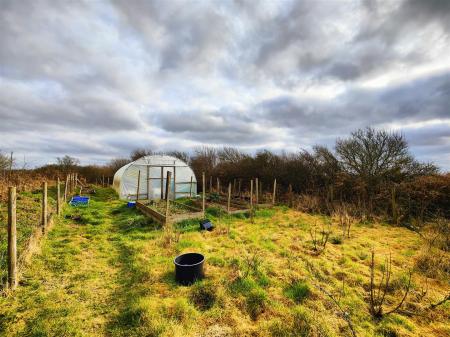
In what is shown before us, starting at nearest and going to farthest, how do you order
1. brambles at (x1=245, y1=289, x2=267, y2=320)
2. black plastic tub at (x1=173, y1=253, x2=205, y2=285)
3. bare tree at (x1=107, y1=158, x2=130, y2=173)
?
1. brambles at (x1=245, y1=289, x2=267, y2=320)
2. black plastic tub at (x1=173, y1=253, x2=205, y2=285)
3. bare tree at (x1=107, y1=158, x2=130, y2=173)

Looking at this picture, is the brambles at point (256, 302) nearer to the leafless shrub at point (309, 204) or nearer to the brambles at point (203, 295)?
the brambles at point (203, 295)

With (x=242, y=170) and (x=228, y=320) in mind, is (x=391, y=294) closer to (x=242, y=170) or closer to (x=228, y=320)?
(x=228, y=320)

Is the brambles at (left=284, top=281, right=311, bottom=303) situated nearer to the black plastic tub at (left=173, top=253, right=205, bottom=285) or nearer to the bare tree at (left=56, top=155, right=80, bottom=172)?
the black plastic tub at (left=173, top=253, right=205, bottom=285)

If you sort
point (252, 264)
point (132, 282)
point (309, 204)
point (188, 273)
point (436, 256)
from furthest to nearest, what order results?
point (309, 204)
point (436, 256)
point (252, 264)
point (132, 282)
point (188, 273)

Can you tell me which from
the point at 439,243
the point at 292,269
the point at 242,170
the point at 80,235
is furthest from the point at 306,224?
the point at 242,170

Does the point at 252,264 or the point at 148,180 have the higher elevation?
the point at 148,180

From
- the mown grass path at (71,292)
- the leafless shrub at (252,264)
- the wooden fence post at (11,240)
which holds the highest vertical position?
the wooden fence post at (11,240)

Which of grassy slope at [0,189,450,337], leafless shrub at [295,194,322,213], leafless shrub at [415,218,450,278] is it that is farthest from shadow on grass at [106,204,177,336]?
leafless shrub at [295,194,322,213]

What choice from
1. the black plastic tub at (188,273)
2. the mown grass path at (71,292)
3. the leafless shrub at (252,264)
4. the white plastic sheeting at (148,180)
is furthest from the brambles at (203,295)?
the white plastic sheeting at (148,180)

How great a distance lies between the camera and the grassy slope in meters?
3.22

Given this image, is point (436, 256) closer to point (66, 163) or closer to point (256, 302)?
point (256, 302)

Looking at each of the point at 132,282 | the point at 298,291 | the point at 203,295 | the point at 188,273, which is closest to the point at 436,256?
the point at 298,291

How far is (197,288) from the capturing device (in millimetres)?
4148

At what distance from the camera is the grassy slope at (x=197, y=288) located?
3.22m
